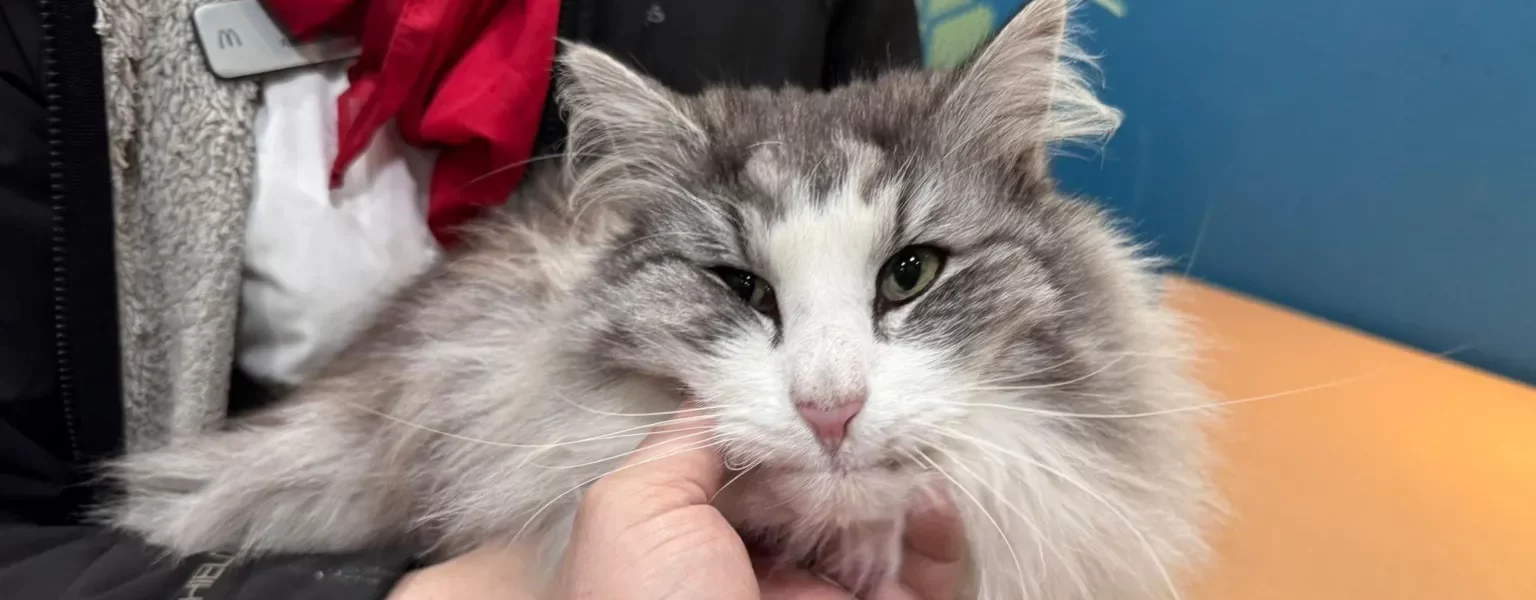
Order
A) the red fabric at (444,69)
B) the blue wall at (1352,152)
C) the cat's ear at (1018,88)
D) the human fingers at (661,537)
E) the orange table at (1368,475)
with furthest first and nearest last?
the blue wall at (1352,152)
the orange table at (1368,475)
the red fabric at (444,69)
the cat's ear at (1018,88)
the human fingers at (661,537)

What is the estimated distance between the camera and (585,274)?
1114 mm

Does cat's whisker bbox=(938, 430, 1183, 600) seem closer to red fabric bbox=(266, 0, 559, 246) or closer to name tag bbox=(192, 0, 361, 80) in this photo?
red fabric bbox=(266, 0, 559, 246)

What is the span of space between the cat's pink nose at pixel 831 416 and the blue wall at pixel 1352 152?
1659mm

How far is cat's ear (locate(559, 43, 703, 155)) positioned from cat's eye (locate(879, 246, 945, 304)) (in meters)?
0.29

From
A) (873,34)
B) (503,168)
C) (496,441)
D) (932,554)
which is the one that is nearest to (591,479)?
(496,441)

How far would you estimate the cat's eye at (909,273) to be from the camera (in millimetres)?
925

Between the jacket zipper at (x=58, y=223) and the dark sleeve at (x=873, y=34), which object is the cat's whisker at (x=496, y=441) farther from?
the dark sleeve at (x=873, y=34)

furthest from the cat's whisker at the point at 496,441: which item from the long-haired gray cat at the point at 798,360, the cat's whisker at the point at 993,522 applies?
the cat's whisker at the point at 993,522

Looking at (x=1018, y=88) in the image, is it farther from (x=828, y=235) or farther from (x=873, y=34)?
(x=873, y=34)

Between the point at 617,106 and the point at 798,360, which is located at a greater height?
the point at 617,106

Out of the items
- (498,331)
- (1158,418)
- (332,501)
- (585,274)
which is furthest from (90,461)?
(1158,418)

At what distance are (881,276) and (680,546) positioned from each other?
335 millimetres

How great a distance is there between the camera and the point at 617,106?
1.11 meters

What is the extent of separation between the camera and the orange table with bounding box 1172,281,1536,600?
148 cm
